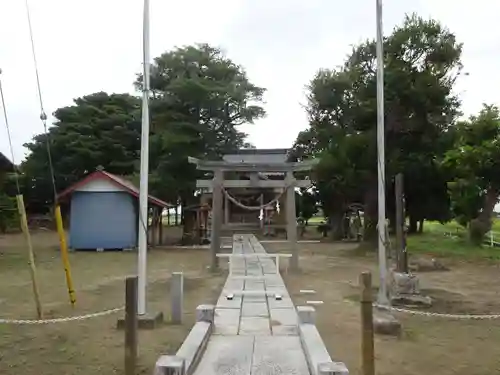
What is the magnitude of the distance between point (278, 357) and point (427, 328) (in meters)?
3.27

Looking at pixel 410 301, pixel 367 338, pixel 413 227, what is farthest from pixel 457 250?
pixel 367 338

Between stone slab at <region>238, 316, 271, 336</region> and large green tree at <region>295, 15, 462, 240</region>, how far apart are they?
14.9 metres

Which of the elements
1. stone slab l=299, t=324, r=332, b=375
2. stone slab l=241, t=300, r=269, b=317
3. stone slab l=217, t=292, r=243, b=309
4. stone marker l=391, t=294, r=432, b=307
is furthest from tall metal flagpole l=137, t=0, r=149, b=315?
stone marker l=391, t=294, r=432, b=307

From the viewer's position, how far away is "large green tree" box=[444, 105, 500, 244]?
19.8 m

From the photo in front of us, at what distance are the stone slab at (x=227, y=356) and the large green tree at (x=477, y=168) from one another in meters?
16.1

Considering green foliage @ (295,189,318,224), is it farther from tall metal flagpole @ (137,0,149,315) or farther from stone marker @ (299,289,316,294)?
tall metal flagpole @ (137,0,149,315)

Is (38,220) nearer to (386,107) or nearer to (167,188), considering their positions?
(167,188)

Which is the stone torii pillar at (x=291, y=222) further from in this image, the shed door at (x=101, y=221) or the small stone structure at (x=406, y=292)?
the shed door at (x=101, y=221)

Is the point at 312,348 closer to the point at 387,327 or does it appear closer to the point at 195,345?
the point at 195,345

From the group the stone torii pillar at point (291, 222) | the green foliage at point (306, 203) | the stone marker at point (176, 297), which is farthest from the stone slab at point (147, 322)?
the green foliage at point (306, 203)

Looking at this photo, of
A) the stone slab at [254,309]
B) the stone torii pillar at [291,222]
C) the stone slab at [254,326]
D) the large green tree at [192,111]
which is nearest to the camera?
the stone slab at [254,326]

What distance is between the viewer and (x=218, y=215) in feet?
49.4

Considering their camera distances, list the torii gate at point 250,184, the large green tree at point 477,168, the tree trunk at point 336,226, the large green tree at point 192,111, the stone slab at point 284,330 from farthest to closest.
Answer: the tree trunk at point 336,226 → the large green tree at point 192,111 → the large green tree at point 477,168 → the torii gate at point 250,184 → the stone slab at point 284,330

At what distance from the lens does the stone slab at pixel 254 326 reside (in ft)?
21.8
